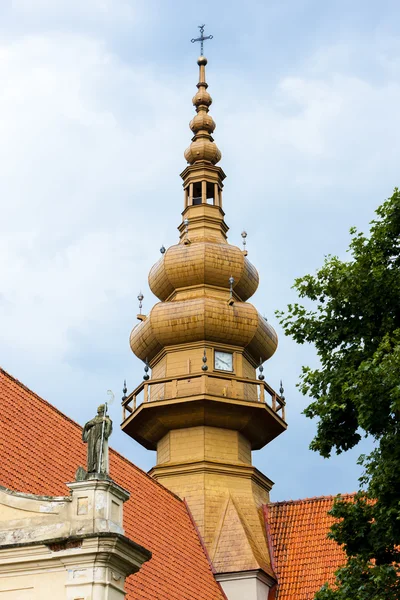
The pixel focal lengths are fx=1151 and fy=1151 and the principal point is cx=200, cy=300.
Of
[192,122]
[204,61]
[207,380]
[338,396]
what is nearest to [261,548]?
[207,380]

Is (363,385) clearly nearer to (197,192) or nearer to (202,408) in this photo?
(202,408)

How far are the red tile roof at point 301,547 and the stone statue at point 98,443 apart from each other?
9.99 meters

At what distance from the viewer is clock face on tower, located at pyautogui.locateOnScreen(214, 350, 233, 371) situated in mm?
28281

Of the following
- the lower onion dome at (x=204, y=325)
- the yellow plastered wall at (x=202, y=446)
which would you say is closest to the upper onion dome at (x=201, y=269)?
the lower onion dome at (x=204, y=325)

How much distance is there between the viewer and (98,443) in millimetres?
15695

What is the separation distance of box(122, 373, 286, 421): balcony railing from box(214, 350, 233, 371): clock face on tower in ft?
1.50

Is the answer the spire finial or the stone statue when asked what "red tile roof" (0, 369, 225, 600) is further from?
the spire finial

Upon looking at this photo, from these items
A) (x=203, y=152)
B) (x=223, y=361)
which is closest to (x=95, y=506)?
(x=223, y=361)

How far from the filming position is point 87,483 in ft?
50.4

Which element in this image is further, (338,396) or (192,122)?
(192,122)

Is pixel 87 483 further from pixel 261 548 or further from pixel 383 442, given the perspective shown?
pixel 261 548

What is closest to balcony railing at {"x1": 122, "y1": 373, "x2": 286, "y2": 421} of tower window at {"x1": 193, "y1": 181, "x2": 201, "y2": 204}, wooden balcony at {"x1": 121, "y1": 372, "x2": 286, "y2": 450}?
wooden balcony at {"x1": 121, "y1": 372, "x2": 286, "y2": 450}

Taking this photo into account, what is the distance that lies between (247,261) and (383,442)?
16.0 m

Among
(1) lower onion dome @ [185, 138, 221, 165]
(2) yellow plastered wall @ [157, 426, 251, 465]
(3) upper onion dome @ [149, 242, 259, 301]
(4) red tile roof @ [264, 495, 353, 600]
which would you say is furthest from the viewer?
(1) lower onion dome @ [185, 138, 221, 165]
